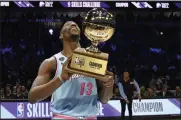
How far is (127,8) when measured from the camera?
12.5m

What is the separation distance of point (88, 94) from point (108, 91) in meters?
0.13

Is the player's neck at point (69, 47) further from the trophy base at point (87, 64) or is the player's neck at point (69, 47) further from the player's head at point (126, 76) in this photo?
the player's head at point (126, 76)

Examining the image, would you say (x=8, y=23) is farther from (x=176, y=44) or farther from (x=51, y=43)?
(x=176, y=44)

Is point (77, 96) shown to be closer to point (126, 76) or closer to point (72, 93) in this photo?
point (72, 93)

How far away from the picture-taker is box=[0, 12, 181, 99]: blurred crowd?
13.2 meters

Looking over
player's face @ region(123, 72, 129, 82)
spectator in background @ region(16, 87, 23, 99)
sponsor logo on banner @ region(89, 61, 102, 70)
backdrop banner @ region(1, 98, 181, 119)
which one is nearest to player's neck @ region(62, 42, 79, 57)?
sponsor logo on banner @ region(89, 61, 102, 70)

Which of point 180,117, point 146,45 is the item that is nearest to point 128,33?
point 146,45

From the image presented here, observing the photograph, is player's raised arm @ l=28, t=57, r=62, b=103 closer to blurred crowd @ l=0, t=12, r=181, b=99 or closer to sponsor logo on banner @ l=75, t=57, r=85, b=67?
sponsor logo on banner @ l=75, t=57, r=85, b=67

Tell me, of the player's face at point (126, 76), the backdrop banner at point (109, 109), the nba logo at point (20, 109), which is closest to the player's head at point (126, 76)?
the player's face at point (126, 76)

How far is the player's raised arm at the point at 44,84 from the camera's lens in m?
1.74

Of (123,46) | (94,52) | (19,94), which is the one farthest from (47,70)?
(123,46)

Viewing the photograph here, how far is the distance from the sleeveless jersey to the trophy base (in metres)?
0.25

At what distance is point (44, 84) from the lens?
72.4 inches

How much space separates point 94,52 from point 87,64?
0.07m
